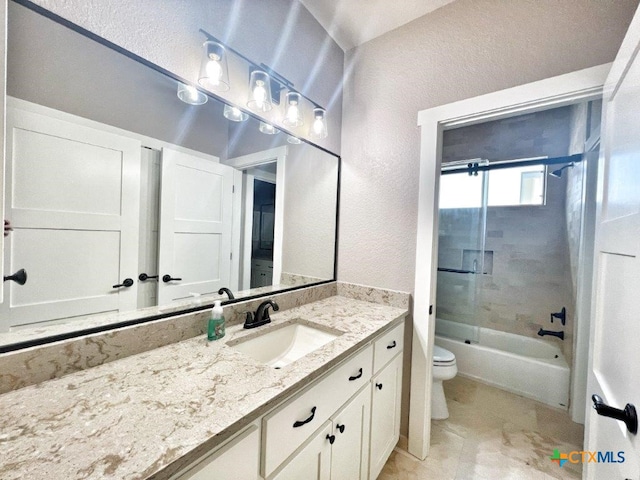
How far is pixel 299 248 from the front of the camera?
5.79 ft

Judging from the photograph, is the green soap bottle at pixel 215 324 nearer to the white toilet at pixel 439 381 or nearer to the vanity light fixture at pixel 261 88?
the vanity light fixture at pixel 261 88

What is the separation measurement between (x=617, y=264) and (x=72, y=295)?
5.79 ft

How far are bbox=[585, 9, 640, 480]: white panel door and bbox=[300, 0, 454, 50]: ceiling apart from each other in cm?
109

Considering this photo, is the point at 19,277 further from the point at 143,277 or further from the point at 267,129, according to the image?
the point at 267,129

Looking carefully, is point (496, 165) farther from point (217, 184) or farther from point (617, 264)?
point (217, 184)

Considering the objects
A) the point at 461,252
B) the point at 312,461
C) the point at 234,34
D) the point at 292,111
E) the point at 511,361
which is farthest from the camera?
the point at 461,252

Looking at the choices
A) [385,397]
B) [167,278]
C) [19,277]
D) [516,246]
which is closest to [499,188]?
[516,246]

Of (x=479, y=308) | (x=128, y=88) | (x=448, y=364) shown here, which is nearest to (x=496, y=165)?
(x=479, y=308)

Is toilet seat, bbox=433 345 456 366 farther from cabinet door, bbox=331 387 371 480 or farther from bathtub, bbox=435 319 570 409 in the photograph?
cabinet door, bbox=331 387 371 480

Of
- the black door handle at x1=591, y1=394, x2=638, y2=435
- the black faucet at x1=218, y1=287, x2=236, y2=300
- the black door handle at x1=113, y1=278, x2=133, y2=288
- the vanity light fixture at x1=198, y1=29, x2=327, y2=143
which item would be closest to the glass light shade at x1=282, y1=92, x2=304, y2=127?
the vanity light fixture at x1=198, y1=29, x2=327, y2=143

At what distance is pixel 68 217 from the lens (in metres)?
0.85

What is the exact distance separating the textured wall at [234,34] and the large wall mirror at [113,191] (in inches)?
2.3

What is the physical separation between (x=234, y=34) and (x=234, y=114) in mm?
352

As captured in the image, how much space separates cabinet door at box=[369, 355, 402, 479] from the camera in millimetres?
1250
